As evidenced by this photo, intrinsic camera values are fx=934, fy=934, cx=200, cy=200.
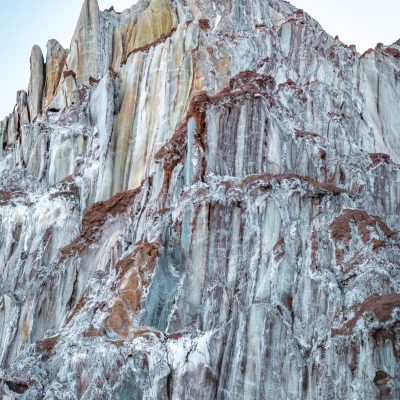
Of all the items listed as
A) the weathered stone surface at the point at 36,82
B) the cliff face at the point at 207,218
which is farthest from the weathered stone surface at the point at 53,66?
the cliff face at the point at 207,218

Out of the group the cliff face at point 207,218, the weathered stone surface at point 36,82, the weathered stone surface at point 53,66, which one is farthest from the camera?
the weathered stone surface at point 36,82

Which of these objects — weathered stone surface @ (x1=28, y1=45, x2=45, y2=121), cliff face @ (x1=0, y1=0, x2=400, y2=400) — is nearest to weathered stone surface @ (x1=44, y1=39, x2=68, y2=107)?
weathered stone surface @ (x1=28, y1=45, x2=45, y2=121)

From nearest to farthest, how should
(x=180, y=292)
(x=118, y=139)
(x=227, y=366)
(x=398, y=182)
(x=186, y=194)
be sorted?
(x=227, y=366)
(x=180, y=292)
(x=186, y=194)
(x=398, y=182)
(x=118, y=139)

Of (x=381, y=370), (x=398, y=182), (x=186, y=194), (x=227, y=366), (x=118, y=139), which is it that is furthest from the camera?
(x=118, y=139)

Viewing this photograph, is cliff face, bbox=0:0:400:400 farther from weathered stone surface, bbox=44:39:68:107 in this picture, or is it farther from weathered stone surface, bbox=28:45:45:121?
weathered stone surface, bbox=28:45:45:121

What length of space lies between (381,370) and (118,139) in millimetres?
27653

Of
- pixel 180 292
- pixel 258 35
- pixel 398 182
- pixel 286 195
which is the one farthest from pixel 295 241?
pixel 258 35

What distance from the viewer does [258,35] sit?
6244 centimetres

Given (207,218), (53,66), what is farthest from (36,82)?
(207,218)

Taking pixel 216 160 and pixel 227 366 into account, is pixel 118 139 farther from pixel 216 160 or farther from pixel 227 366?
pixel 227 366

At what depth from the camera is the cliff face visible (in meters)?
40.6

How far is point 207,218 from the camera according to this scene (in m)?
45.0

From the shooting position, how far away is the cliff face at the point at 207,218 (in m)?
40.6

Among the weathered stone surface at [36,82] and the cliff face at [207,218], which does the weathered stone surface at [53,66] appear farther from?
the cliff face at [207,218]
